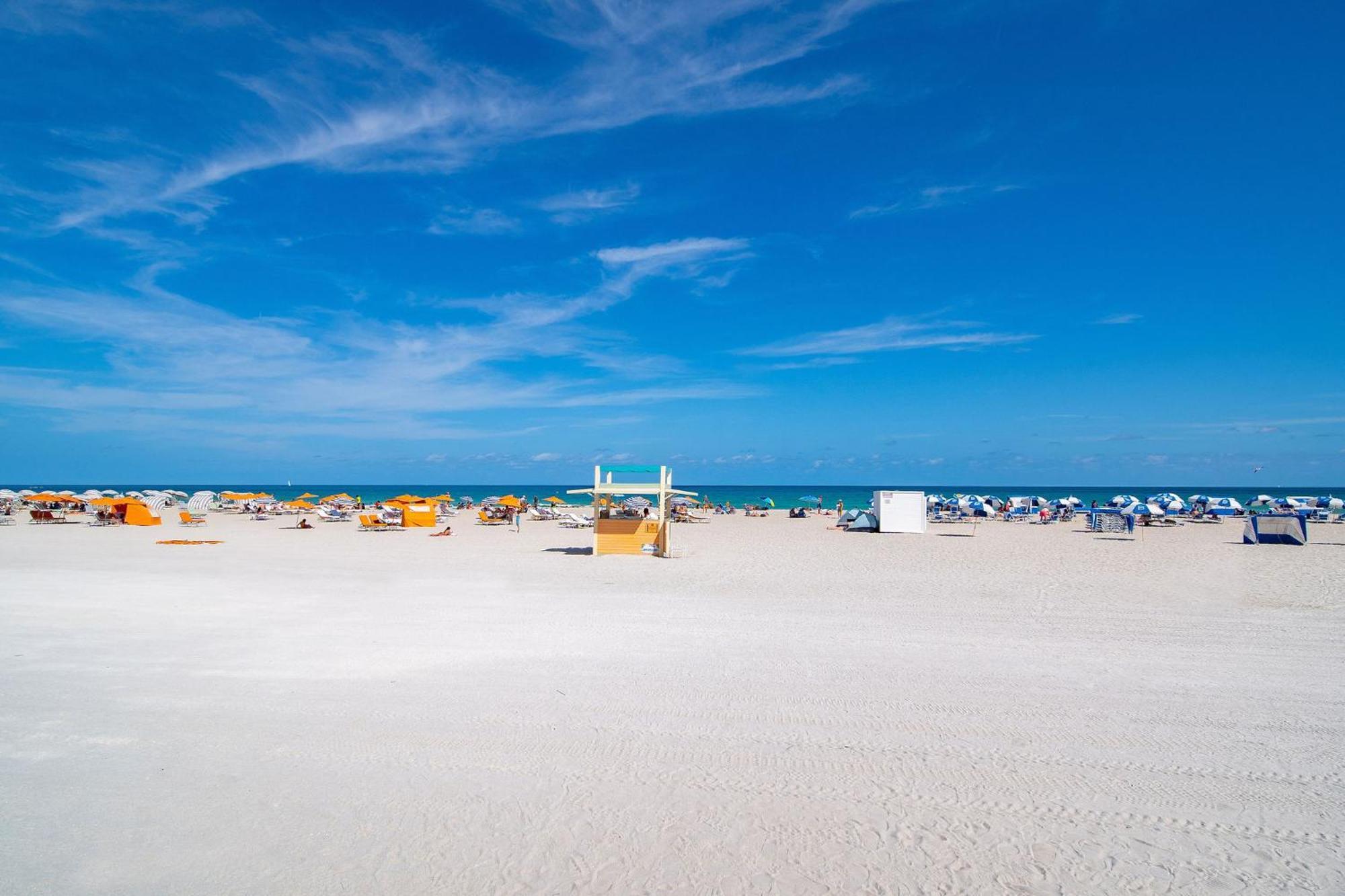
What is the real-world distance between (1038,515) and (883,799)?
38970 mm

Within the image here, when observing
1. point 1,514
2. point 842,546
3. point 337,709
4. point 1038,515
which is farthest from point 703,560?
point 1,514

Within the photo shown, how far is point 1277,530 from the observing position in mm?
21047

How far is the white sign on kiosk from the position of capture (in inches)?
1040

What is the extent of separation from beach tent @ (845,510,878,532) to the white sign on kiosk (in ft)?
1.34

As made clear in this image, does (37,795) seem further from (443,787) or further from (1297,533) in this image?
(1297,533)

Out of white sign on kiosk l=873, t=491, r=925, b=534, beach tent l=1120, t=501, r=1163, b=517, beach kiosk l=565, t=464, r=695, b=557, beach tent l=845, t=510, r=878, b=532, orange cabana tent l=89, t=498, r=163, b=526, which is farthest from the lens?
beach tent l=1120, t=501, r=1163, b=517

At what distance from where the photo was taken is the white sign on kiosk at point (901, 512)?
26422mm

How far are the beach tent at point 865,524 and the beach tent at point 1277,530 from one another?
35.7ft

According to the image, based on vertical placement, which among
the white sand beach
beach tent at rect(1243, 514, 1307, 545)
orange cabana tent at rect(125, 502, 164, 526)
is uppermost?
orange cabana tent at rect(125, 502, 164, 526)

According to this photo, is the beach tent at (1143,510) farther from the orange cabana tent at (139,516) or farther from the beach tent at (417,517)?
the orange cabana tent at (139,516)

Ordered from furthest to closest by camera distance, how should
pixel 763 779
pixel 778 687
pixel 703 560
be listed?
pixel 703 560 < pixel 778 687 < pixel 763 779

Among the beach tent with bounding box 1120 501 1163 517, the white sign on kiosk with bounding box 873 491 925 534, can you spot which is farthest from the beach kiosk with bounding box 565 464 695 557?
the beach tent with bounding box 1120 501 1163 517

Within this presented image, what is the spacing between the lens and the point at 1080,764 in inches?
172

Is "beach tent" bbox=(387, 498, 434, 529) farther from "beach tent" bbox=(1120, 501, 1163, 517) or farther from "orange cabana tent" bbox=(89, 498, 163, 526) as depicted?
"beach tent" bbox=(1120, 501, 1163, 517)
